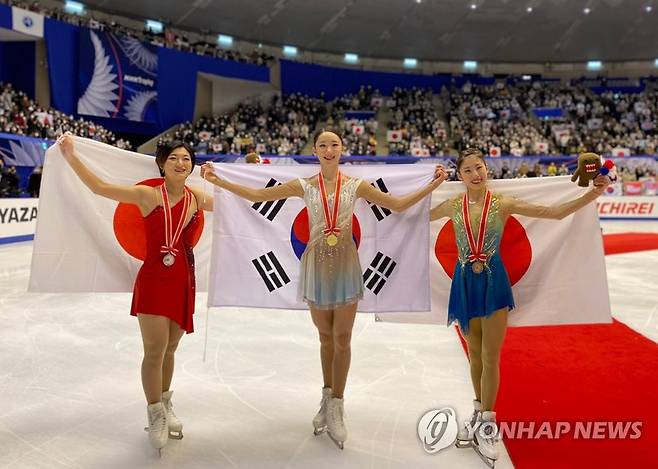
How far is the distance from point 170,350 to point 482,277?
67.7 inches

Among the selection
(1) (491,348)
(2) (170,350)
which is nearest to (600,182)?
(1) (491,348)

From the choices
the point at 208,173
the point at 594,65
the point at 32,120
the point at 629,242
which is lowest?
the point at 629,242

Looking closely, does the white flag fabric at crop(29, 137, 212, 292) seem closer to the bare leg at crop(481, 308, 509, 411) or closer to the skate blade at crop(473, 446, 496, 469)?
the bare leg at crop(481, 308, 509, 411)

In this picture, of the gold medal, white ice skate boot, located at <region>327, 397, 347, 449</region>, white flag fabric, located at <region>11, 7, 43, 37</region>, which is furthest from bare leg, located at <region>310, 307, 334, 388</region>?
white flag fabric, located at <region>11, 7, 43, 37</region>

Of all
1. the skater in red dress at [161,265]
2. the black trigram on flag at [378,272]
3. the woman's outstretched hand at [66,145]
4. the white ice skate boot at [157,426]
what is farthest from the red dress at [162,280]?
the black trigram on flag at [378,272]

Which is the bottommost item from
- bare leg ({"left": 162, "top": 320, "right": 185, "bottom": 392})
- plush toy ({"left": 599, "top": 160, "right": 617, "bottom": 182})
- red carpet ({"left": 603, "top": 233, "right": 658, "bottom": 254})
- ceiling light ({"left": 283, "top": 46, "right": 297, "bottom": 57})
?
bare leg ({"left": 162, "top": 320, "right": 185, "bottom": 392})

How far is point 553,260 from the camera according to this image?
10.5 feet

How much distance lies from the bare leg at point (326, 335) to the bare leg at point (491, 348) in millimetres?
806

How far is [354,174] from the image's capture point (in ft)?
10.4

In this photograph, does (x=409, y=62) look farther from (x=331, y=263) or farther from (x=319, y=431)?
(x=319, y=431)

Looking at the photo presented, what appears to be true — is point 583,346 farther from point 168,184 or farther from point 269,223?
point 168,184

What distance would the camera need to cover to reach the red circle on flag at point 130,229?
3.24 m

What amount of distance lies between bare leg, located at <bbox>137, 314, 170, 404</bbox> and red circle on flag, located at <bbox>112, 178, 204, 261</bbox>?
787mm

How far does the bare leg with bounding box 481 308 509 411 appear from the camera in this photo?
8.46ft
